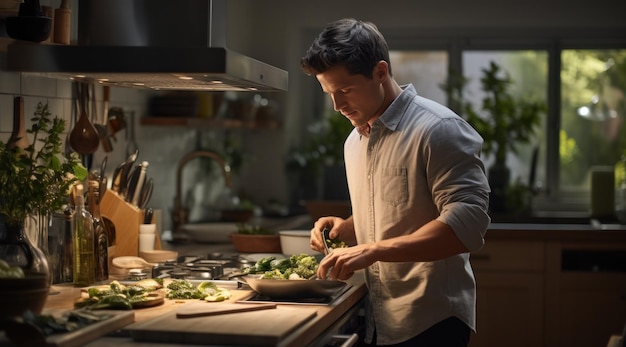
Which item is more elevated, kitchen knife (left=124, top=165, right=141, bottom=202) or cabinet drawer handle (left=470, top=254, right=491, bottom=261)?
kitchen knife (left=124, top=165, right=141, bottom=202)

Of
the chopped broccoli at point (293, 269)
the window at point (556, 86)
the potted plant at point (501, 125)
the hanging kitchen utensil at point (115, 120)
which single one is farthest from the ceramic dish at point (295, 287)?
the window at point (556, 86)

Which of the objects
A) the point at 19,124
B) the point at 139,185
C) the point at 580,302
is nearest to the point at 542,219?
the point at 580,302

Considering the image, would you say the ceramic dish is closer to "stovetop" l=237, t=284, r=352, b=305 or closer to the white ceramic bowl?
"stovetop" l=237, t=284, r=352, b=305

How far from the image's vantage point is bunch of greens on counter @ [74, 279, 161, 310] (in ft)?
8.12

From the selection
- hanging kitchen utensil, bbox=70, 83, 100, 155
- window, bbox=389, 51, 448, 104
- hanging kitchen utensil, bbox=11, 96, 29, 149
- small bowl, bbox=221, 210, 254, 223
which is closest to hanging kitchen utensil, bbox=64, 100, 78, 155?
hanging kitchen utensil, bbox=70, 83, 100, 155

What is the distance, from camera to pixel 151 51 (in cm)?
259

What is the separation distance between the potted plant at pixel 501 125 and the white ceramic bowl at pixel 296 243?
8.70ft

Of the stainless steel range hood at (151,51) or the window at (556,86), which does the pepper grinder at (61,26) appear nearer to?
the stainless steel range hood at (151,51)

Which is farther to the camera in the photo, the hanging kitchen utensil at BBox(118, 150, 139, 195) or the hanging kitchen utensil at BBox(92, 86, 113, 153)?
the hanging kitchen utensil at BBox(92, 86, 113, 153)

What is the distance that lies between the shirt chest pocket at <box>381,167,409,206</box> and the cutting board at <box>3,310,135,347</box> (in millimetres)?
864

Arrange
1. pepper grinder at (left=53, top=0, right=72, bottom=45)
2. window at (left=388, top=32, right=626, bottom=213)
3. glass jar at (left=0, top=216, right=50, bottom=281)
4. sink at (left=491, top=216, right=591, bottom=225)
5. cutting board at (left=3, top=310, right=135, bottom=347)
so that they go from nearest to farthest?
cutting board at (left=3, top=310, right=135, bottom=347)
glass jar at (left=0, top=216, right=50, bottom=281)
pepper grinder at (left=53, top=0, right=72, bottom=45)
sink at (left=491, top=216, right=591, bottom=225)
window at (left=388, top=32, right=626, bottom=213)

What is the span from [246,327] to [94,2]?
122 cm

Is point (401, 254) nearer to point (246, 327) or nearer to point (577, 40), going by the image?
point (246, 327)

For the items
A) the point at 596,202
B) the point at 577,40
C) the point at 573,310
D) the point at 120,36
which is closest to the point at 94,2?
the point at 120,36
